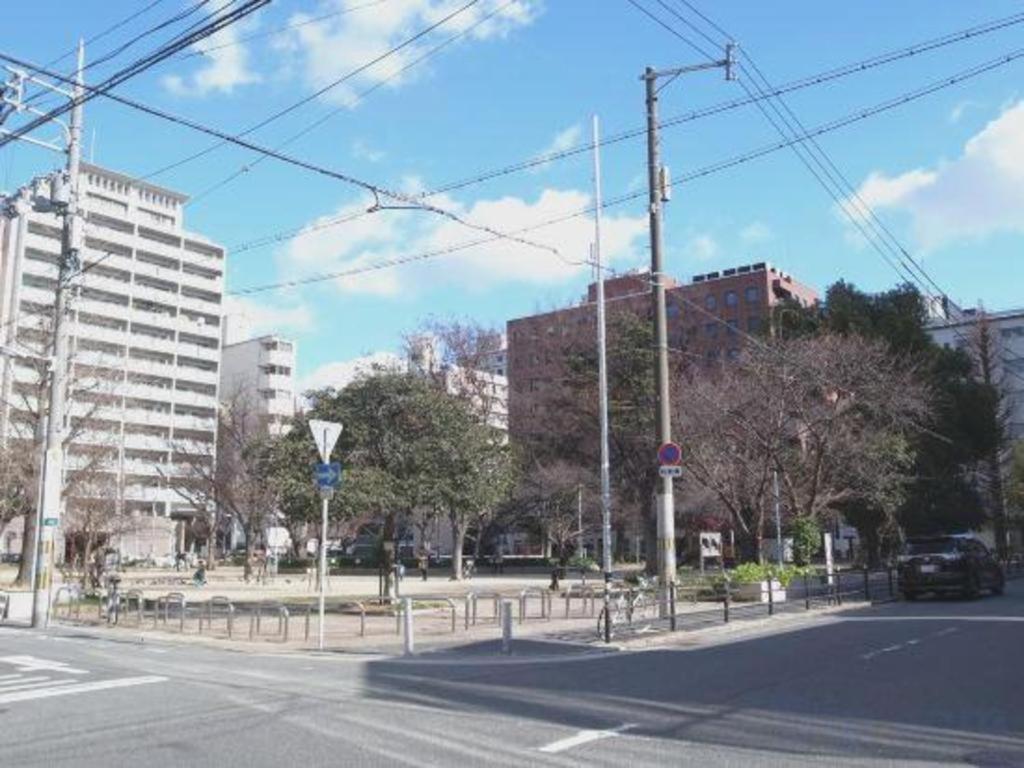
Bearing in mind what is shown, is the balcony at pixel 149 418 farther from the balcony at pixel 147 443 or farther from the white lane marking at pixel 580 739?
the white lane marking at pixel 580 739

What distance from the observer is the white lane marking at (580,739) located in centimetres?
805

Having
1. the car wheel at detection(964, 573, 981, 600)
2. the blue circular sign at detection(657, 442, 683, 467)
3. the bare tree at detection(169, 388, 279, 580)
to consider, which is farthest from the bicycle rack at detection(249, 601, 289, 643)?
the bare tree at detection(169, 388, 279, 580)

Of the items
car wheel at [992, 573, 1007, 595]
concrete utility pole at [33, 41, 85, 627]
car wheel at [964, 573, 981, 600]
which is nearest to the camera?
concrete utility pole at [33, 41, 85, 627]

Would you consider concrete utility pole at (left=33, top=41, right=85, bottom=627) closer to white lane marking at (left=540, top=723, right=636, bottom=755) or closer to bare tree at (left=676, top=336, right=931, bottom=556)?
white lane marking at (left=540, top=723, right=636, bottom=755)

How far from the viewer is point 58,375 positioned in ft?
77.4

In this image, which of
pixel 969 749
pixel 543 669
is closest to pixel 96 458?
pixel 543 669

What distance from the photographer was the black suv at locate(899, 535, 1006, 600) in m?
27.1

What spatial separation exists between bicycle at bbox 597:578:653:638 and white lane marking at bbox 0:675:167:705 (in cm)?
811

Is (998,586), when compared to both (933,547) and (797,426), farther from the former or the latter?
(797,426)

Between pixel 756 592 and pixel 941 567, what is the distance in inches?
219

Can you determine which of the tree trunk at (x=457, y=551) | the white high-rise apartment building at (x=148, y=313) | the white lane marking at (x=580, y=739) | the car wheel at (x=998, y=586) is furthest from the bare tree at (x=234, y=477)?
the white lane marking at (x=580, y=739)

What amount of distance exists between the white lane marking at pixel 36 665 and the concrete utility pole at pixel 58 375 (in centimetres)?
827

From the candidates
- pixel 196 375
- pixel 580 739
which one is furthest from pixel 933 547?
pixel 196 375

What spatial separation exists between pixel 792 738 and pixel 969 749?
1372 millimetres
